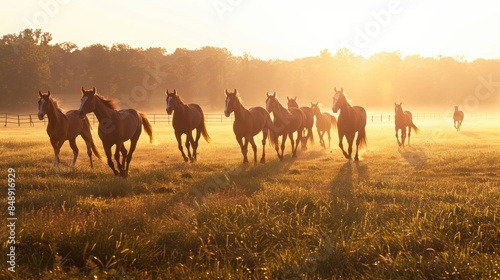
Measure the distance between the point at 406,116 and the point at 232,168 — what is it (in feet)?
50.6

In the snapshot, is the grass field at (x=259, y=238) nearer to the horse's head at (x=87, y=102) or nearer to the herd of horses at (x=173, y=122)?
the horse's head at (x=87, y=102)

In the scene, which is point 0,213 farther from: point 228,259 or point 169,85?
point 169,85

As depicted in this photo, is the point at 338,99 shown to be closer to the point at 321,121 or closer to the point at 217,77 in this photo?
the point at 321,121

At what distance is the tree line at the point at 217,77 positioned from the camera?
7225 centimetres

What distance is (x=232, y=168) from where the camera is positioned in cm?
1505

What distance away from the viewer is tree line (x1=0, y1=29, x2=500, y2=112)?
72250 mm

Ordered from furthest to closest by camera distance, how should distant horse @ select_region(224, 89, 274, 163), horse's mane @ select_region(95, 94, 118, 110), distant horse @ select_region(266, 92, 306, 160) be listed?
distant horse @ select_region(266, 92, 306, 160) → distant horse @ select_region(224, 89, 274, 163) → horse's mane @ select_region(95, 94, 118, 110)

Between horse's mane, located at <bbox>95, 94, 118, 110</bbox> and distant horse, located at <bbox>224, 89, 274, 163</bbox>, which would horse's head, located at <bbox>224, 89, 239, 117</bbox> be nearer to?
distant horse, located at <bbox>224, 89, 274, 163</bbox>

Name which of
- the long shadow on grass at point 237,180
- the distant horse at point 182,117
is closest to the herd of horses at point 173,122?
the distant horse at point 182,117

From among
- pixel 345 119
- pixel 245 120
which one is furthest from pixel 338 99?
pixel 245 120

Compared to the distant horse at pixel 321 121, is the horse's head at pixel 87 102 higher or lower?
higher

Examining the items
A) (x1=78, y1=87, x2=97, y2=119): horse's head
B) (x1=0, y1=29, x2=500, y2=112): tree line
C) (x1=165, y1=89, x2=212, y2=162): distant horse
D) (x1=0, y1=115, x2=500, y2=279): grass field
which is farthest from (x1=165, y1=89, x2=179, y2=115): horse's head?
(x1=0, y1=29, x2=500, y2=112): tree line

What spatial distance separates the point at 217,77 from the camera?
87.6 meters

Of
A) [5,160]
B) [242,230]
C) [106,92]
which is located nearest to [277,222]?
[242,230]
